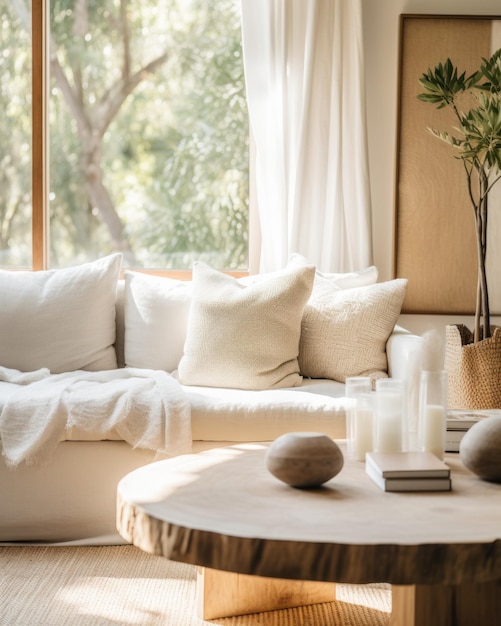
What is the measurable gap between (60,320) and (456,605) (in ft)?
7.14

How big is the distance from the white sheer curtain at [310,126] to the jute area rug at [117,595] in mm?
1701

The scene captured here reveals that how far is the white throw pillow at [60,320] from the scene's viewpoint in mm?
3416

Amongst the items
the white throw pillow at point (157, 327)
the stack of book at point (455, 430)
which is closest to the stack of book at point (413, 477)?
the stack of book at point (455, 430)

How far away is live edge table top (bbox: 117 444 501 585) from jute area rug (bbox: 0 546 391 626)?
63 cm

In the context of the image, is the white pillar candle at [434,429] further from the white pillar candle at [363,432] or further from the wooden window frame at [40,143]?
the wooden window frame at [40,143]

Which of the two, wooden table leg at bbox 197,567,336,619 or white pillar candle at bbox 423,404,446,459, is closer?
white pillar candle at bbox 423,404,446,459

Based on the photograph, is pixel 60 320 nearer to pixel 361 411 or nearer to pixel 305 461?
pixel 361 411

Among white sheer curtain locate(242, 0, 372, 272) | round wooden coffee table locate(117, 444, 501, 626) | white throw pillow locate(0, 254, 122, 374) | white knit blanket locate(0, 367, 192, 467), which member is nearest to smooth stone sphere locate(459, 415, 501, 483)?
round wooden coffee table locate(117, 444, 501, 626)

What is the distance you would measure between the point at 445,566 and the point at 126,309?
7.67ft

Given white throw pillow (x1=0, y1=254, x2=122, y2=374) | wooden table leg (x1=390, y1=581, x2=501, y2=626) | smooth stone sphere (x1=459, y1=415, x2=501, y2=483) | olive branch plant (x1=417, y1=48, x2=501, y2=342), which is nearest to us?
wooden table leg (x1=390, y1=581, x2=501, y2=626)

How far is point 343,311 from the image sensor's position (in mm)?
3314

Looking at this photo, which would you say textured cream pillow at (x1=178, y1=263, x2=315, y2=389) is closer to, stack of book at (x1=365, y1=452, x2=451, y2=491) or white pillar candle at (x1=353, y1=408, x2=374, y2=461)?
white pillar candle at (x1=353, y1=408, x2=374, y2=461)

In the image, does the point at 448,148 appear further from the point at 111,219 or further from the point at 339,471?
the point at 339,471

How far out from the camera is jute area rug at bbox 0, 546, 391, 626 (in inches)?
89.0
